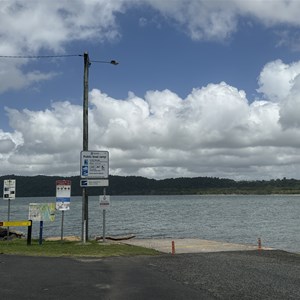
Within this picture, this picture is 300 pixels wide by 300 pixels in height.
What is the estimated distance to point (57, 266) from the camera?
46.1 feet

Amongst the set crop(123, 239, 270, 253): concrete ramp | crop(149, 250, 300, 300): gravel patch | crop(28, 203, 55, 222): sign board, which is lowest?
crop(123, 239, 270, 253): concrete ramp

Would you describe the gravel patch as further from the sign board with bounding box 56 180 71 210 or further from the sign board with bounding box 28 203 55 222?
the sign board with bounding box 28 203 55 222

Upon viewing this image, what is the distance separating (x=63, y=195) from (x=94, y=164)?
2063mm

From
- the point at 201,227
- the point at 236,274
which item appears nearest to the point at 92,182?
the point at 236,274

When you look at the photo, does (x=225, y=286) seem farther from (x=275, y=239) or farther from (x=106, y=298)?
(x=275, y=239)

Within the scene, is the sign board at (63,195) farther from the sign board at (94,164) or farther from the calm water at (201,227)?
the calm water at (201,227)

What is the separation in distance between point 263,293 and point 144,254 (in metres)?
8.35

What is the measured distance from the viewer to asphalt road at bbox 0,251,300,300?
10.1 metres

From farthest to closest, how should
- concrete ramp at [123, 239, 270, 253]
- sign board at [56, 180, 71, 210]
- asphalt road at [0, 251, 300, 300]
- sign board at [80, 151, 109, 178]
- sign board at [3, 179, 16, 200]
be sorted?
sign board at [3, 179, 16, 200] < sign board at [56, 180, 71, 210] < sign board at [80, 151, 109, 178] < concrete ramp at [123, 239, 270, 253] < asphalt road at [0, 251, 300, 300]

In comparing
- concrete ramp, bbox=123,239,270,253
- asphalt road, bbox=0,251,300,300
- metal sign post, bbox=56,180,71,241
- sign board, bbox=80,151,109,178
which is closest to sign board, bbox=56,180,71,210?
metal sign post, bbox=56,180,71,241

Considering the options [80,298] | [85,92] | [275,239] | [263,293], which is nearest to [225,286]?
[263,293]

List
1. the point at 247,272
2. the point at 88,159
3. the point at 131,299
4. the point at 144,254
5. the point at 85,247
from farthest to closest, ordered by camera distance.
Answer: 1. the point at 88,159
2. the point at 85,247
3. the point at 144,254
4. the point at 247,272
5. the point at 131,299

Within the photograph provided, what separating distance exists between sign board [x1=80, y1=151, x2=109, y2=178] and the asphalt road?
652 cm

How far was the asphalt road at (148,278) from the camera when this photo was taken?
33.1 feet
